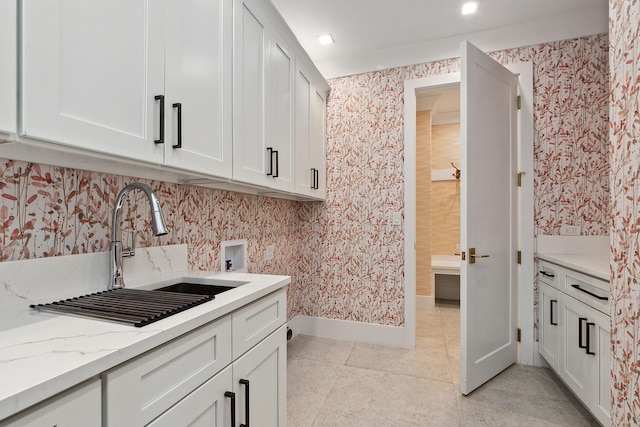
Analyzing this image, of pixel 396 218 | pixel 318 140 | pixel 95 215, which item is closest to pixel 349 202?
pixel 396 218

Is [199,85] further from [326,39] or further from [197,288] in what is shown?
[326,39]

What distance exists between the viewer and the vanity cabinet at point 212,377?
2.30ft

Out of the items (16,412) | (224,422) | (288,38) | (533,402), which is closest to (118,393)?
(16,412)

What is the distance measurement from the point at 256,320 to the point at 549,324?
2.16 metres

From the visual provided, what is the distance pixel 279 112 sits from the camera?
1.99 meters

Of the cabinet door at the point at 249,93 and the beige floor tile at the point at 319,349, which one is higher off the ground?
the cabinet door at the point at 249,93

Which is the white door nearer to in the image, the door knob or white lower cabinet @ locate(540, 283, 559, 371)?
the door knob

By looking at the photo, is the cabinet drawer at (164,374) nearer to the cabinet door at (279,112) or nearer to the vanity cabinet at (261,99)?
the vanity cabinet at (261,99)

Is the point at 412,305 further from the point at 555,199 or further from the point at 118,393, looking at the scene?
the point at 118,393

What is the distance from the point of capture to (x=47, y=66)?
0.74 meters

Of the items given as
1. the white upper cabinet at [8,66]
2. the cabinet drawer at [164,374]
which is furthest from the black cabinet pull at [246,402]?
the white upper cabinet at [8,66]

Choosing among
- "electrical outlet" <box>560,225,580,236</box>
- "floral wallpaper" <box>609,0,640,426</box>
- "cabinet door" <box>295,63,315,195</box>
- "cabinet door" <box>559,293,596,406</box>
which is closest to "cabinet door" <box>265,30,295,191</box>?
"cabinet door" <box>295,63,315,195</box>

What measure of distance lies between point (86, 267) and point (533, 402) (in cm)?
250

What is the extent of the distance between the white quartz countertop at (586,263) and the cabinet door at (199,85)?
6.24 ft
